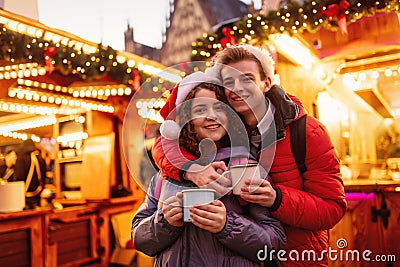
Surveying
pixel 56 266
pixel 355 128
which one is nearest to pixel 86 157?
pixel 56 266

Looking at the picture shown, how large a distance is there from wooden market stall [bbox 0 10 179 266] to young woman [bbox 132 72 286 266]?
166mm

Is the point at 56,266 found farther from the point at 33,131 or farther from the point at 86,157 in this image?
the point at 33,131

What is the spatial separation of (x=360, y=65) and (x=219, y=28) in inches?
94.5

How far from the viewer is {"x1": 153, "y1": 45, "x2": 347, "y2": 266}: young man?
106 cm

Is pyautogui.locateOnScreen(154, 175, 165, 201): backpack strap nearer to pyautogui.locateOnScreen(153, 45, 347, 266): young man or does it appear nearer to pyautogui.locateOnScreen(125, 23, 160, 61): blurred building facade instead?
pyautogui.locateOnScreen(153, 45, 347, 266): young man

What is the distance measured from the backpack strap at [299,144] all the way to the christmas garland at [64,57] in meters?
2.80

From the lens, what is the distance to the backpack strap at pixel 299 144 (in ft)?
3.76

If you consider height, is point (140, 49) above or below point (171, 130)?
above

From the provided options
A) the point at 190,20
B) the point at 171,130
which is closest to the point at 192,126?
the point at 171,130

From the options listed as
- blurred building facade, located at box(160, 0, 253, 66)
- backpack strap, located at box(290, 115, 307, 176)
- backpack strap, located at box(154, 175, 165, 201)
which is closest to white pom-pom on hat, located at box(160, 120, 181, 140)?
backpack strap, located at box(154, 175, 165, 201)

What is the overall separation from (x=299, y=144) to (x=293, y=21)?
7.90 feet

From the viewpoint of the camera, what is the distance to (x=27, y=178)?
475 centimetres

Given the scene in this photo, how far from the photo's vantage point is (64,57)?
369cm

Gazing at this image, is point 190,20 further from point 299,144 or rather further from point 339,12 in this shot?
point 299,144
